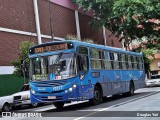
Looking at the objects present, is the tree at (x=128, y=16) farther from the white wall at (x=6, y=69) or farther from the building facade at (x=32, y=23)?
the white wall at (x=6, y=69)

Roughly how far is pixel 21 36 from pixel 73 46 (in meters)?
18.9

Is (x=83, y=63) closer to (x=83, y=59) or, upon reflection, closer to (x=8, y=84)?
(x=83, y=59)

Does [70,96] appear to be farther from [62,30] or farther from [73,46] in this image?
[62,30]

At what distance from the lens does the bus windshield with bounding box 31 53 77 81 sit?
16219mm

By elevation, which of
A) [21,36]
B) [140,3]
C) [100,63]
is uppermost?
[140,3]

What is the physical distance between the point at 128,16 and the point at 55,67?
26.0 m

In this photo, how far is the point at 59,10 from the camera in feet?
A: 142

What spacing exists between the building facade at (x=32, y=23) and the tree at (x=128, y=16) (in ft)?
8.12

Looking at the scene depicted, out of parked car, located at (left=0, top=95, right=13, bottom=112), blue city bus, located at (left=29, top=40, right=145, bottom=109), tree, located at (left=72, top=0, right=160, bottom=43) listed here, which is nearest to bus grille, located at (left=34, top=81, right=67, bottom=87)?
blue city bus, located at (left=29, top=40, right=145, bottom=109)

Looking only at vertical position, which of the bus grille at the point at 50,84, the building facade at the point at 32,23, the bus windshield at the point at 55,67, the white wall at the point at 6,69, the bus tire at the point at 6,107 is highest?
the building facade at the point at 32,23

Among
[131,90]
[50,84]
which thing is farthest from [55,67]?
[131,90]

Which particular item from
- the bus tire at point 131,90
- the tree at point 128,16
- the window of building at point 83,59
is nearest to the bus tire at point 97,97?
the window of building at point 83,59

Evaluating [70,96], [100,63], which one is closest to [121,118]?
[70,96]

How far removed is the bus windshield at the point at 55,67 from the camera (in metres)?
16.2
